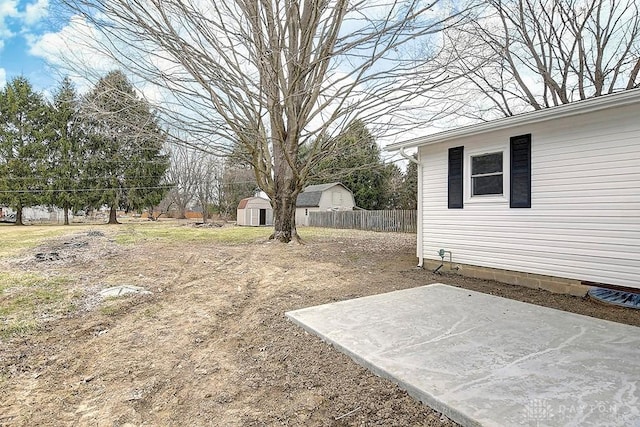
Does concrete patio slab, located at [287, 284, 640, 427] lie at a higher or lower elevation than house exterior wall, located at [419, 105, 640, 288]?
lower

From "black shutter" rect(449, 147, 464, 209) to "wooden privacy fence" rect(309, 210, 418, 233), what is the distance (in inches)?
388

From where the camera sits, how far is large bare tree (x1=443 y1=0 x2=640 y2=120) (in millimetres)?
9727

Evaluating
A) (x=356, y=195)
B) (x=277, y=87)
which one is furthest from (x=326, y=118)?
(x=356, y=195)

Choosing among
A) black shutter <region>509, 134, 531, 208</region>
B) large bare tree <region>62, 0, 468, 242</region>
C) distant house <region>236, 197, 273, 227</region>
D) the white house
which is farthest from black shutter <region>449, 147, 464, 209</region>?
distant house <region>236, 197, 273, 227</region>

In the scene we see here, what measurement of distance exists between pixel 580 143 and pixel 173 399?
18.5ft

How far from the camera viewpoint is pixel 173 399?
2207mm

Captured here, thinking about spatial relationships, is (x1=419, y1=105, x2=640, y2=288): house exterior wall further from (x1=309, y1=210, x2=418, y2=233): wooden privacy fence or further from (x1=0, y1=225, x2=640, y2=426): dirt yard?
(x1=309, y1=210, x2=418, y2=233): wooden privacy fence

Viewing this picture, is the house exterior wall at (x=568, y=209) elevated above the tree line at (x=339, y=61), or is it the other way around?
the tree line at (x=339, y=61)

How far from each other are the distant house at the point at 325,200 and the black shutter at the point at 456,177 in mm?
19603

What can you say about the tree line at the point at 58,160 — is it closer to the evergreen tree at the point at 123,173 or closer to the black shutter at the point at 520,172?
the evergreen tree at the point at 123,173

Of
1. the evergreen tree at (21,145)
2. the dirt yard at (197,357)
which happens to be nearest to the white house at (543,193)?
the dirt yard at (197,357)

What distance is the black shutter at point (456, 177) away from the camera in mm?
6016

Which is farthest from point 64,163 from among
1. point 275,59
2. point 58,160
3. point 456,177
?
point 456,177

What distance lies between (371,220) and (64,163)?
64.7ft
